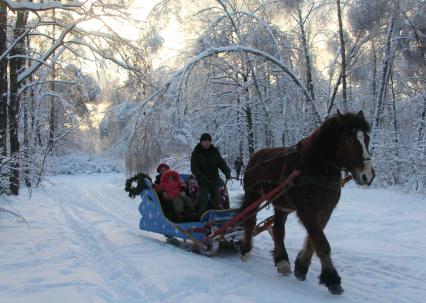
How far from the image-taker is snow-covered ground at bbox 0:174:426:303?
15.2 ft

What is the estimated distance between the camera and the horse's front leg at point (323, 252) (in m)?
4.57

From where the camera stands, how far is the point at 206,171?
7.45 meters

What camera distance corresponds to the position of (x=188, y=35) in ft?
52.9

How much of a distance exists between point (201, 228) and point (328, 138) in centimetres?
271

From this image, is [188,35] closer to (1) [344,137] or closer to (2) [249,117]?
(2) [249,117]

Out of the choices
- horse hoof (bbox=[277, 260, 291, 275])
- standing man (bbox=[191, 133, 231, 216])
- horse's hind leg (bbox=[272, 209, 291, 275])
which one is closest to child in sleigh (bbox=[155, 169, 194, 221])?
standing man (bbox=[191, 133, 231, 216])

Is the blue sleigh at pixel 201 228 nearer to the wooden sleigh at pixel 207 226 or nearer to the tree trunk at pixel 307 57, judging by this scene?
the wooden sleigh at pixel 207 226

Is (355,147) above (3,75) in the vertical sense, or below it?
below

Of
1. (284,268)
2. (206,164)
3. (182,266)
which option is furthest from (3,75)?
(284,268)

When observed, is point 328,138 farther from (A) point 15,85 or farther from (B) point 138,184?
(A) point 15,85

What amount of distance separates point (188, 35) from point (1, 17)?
7.86 meters

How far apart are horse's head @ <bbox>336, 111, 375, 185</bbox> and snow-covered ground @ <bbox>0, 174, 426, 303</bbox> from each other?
125cm

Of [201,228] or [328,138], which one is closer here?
[328,138]

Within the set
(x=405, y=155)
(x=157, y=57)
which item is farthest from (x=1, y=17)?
(x=405, y=155)
